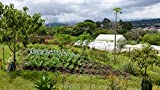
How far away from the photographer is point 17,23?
63.9ft

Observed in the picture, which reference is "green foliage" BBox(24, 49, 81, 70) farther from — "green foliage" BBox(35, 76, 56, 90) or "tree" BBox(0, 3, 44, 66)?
"green foliage" BBox(35, 76, 56, 90)

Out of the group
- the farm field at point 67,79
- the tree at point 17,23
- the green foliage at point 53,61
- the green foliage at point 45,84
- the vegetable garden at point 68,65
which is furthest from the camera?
the green foliage at point 53,61

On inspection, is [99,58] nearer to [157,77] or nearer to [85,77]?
[157,77]

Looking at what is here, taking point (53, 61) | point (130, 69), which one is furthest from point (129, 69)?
point (53, 61)

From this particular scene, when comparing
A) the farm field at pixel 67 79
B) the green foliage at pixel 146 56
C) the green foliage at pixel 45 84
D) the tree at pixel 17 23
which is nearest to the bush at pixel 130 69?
the farm field at pixel 67 79

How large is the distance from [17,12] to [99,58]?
31.3ft

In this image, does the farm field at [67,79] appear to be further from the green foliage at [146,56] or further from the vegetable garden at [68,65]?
the green foliage at [146,56]

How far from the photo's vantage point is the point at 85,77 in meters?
18.9

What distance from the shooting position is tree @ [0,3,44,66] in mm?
19344

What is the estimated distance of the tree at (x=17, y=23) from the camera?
19.3m

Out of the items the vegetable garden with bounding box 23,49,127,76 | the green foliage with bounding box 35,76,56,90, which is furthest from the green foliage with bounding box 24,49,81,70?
the green foliage with bounding box 35,76,56,90

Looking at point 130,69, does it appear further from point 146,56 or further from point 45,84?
point 45,84

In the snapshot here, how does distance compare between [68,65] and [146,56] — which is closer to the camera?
[146,56]

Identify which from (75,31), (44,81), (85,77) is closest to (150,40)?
(75,31)
